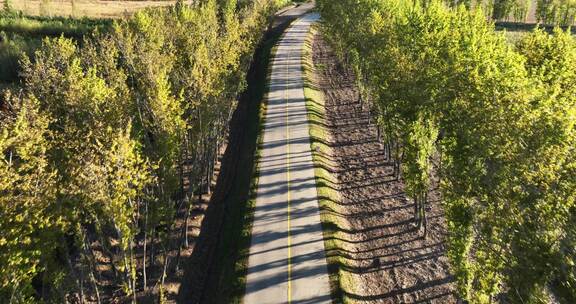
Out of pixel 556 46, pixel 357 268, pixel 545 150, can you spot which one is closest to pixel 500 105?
pixel 545 150

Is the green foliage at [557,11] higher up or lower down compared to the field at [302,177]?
higher up

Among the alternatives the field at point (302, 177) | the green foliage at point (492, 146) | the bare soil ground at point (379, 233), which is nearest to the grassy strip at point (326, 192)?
the field at point (302, 177)

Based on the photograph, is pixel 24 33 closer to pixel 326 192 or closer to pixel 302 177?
pixel 302 177

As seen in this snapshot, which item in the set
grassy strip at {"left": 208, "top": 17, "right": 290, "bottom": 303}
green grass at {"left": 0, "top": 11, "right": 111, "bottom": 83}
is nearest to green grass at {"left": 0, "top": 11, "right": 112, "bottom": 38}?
green grass at {"left": 0, "top": 11, "right": 111, "bottom": 83}

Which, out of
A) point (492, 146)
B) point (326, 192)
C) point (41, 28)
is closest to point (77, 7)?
point (41, 28)

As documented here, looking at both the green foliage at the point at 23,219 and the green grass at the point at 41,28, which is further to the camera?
the green grass at the point at 41,28

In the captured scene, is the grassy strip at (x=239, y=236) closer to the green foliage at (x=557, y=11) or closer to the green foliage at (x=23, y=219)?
the green foliage at (x=23, y=219)

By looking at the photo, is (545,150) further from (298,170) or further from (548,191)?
(298,170)
